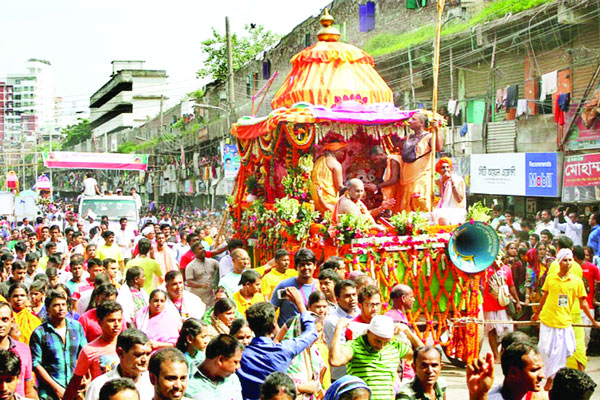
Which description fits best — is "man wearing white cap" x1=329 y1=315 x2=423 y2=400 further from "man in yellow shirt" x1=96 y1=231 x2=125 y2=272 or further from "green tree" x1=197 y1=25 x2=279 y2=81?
"green tree" x1=197 y1=25 x2=279 y2=81

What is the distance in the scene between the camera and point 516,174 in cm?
2067

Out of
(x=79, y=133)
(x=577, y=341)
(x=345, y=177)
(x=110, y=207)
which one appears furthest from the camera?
(x=79, y=133)

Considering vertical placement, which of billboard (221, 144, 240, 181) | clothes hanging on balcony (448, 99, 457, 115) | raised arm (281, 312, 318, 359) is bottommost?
raised arm (281, 312, 318, 359)

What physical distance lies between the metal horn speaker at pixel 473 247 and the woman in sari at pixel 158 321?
4400 millimetres

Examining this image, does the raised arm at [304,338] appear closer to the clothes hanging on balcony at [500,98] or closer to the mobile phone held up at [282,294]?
the mobile phone held up at [282,294]

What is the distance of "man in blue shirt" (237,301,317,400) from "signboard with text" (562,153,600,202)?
1353 centimetres

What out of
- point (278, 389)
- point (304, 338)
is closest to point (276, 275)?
point (304, 338)

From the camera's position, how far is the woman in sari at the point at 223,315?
6.75 metres

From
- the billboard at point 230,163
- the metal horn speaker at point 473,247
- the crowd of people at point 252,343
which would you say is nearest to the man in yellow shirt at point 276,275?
the crowd of people at point 252,343

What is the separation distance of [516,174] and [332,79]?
8.45 m

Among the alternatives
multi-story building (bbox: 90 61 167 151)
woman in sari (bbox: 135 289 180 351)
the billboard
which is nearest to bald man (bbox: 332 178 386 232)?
woman in sari (bbox: 135 289 180 351)

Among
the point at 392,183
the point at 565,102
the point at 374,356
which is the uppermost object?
the point at 565,102

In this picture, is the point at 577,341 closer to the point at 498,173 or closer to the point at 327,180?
the point at 327,180

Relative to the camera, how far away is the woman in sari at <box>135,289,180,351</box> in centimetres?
713
